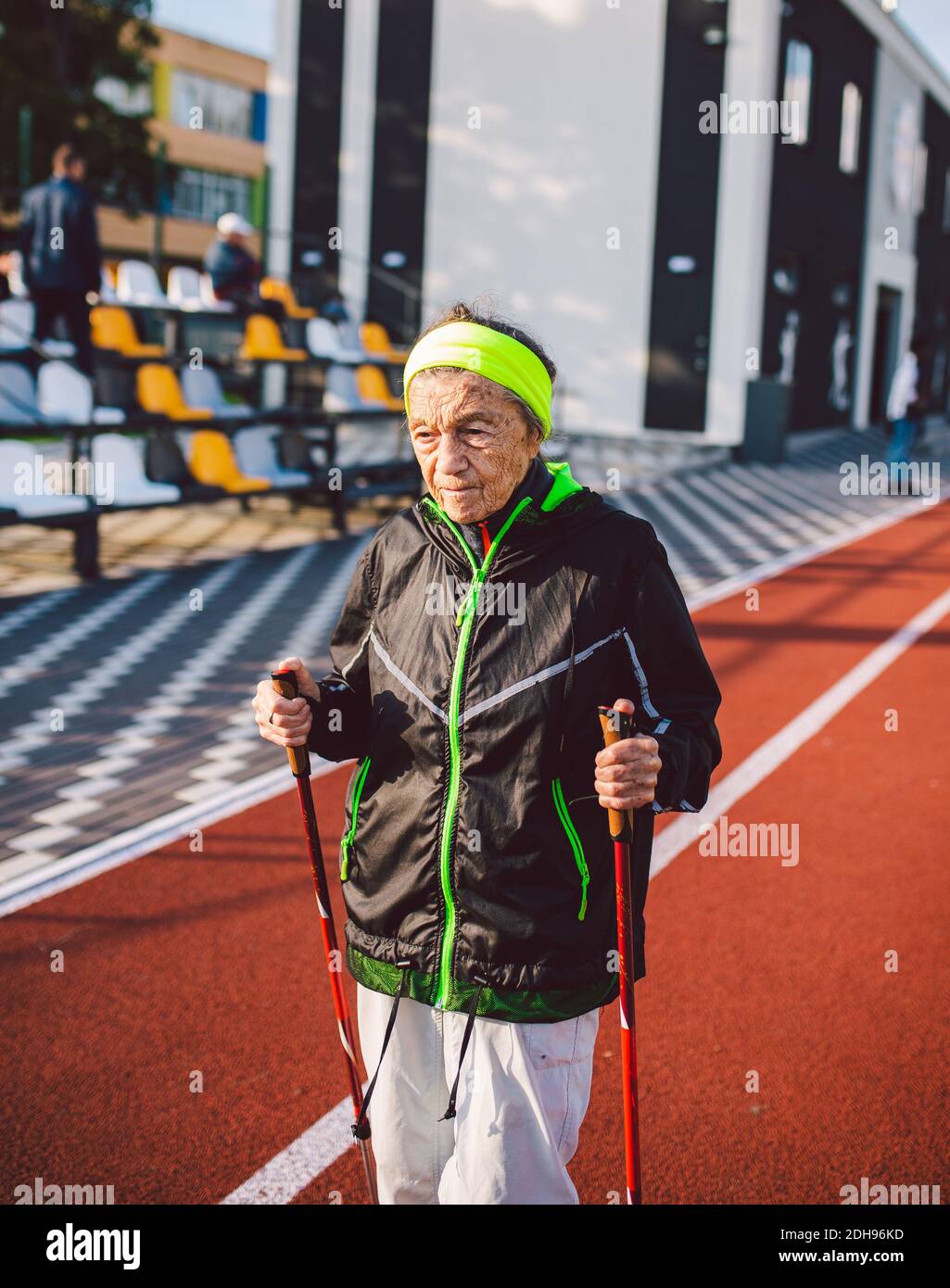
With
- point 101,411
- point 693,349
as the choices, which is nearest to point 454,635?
point 101,411

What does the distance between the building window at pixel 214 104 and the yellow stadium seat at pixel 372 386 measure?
45551mm

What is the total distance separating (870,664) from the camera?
31.9 ft

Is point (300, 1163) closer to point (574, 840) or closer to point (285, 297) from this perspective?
point (574, 840)

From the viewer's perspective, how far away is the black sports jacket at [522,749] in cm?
239

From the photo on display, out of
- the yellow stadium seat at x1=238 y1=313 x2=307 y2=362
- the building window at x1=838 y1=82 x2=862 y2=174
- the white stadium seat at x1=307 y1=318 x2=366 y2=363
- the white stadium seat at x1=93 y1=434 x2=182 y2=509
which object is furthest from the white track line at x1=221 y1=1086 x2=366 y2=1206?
the building window at x1=838 y1=82 x2=862 y2=174

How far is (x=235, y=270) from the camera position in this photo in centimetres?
1625

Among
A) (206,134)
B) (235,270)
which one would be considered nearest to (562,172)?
(235,270)

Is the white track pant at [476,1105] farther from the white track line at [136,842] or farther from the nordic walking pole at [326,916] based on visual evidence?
the white track line at [136,842]

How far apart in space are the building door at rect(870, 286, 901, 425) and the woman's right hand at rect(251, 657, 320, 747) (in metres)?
30.7

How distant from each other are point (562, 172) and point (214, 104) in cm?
4305

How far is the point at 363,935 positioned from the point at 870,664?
785 cm

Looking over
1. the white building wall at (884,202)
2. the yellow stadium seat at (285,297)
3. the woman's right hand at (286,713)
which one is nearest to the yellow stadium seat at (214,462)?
the yellow stadium seat at (285,297)

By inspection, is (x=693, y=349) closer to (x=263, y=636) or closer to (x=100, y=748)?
(x=263, y=636)

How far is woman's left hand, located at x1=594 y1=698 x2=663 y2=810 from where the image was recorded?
7.46 feet
